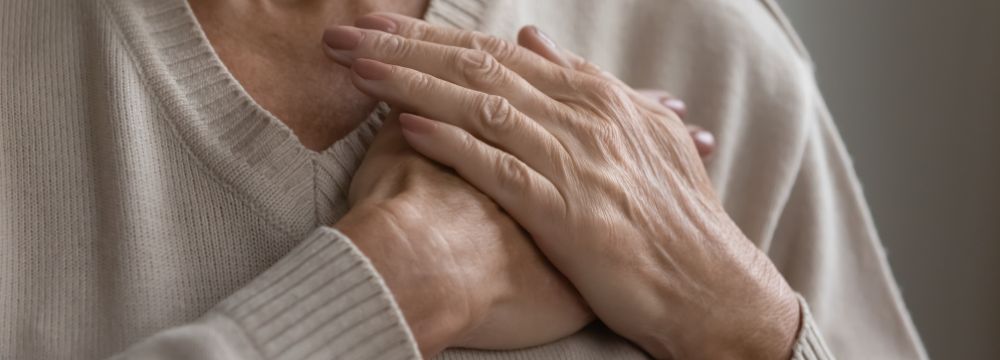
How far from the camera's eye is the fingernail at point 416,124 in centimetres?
81

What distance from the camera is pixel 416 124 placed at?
0.81 m

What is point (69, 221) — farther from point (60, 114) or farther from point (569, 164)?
point (569, 164)

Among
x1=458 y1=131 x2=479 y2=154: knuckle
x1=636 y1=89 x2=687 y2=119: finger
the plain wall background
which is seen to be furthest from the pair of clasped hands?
the plain wall background

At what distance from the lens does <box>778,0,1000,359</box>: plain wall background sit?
1.46 meters

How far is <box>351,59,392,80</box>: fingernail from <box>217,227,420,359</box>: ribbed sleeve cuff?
16 centimetres

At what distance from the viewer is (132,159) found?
2.76 ft

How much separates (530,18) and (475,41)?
19 cm

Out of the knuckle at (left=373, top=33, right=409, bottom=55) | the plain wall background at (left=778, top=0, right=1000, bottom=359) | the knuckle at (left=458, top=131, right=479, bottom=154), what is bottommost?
the plain wall background at (left=778, top=0, right=1000, bottom=359)

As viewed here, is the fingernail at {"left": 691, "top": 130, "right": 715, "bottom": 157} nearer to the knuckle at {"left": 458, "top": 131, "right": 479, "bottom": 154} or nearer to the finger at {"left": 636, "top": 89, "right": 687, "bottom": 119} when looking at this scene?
the finger at {"left": 636, "top": 89, "right": 687, "bottom": 119}

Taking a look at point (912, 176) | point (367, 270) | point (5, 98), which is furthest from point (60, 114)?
point (912, 176)

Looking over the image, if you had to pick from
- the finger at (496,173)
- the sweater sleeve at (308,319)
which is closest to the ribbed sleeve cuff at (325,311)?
the sweater sleeve at (308,319)

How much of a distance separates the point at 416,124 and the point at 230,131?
166mm

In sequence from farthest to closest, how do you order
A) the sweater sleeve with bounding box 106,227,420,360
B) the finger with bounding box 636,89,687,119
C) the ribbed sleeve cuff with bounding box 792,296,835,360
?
the finger with bounding box 636,89,687,119 < the ribbed sleeve cuff with bounding box 792,296,835,360 < the sweater sleeve with bounding box 106,227,420,360

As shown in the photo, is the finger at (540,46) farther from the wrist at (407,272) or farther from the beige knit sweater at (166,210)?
the wrist at (407,272)
